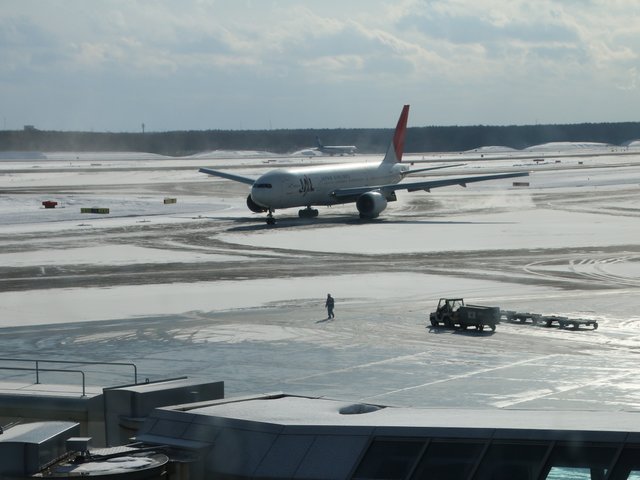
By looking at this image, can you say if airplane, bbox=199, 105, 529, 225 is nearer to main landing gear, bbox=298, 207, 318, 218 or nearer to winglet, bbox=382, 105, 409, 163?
main landing gear, bbox=298, 207, 318, 218

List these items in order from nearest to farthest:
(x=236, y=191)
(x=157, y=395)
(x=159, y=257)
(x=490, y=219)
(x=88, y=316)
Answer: (x=157, y=395) < (x=88, y=316) < (x=159, y=257) < (x=490, y=219) < (x=236, y=191)

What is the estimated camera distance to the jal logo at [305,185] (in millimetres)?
95706

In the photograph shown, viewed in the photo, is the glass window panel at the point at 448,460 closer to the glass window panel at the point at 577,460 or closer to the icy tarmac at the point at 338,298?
the glass window panel at the point at 577,460

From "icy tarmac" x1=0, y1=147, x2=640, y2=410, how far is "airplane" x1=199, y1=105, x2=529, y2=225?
2.02 meters

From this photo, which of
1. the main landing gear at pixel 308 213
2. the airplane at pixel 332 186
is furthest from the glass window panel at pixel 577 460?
the main landing gear at pixel 308 213

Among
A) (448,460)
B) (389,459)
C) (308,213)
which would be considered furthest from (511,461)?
(308,213)

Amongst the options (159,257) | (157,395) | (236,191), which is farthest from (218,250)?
(236,191)

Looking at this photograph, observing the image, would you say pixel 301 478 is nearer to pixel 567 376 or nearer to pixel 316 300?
pixel 567 376

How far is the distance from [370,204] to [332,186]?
7058mm

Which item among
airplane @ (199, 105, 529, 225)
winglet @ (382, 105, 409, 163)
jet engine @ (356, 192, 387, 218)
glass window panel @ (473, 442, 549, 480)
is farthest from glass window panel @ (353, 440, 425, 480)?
winglet @ (382, 105, 409, 163)

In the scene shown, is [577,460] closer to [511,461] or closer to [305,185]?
[511,461]

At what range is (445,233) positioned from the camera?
276 ft

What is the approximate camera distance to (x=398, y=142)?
114 meters

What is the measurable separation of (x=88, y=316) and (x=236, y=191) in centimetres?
9746
